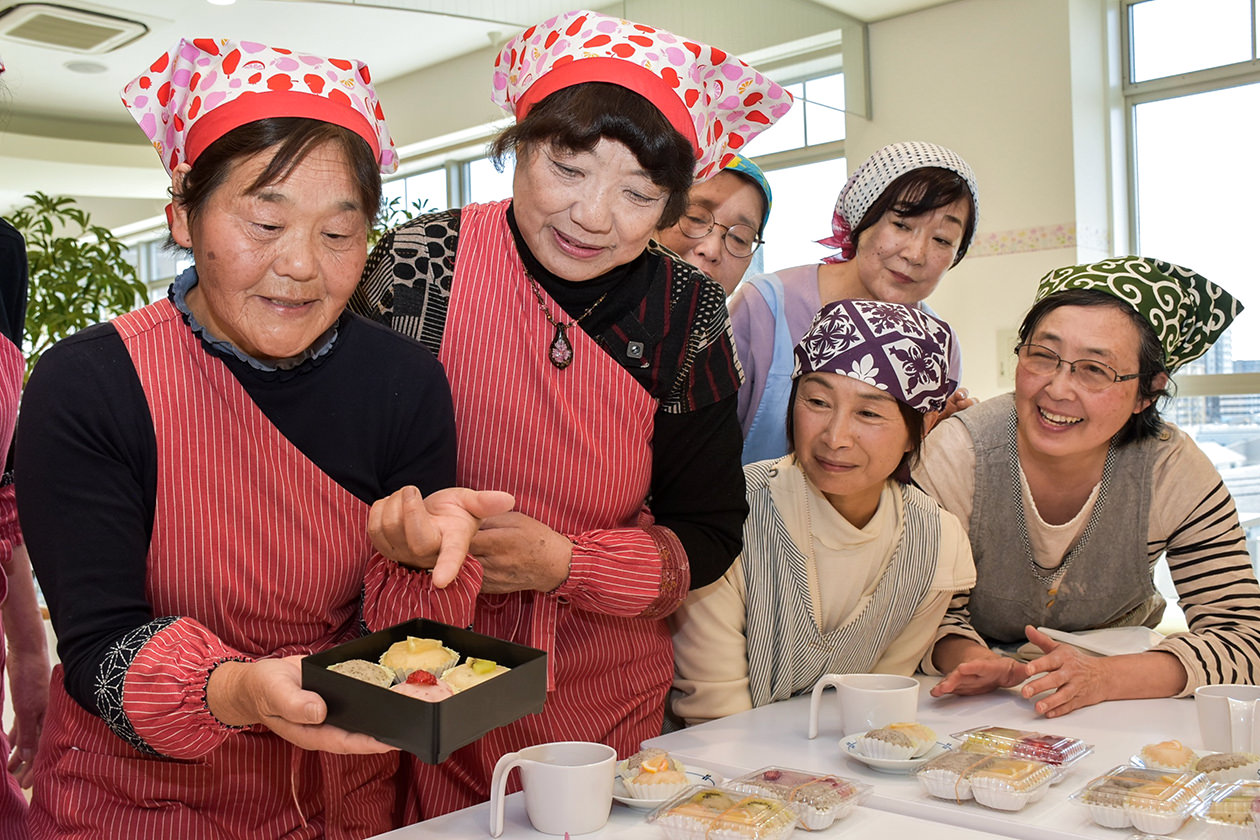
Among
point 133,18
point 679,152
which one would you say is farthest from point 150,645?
point 133,18

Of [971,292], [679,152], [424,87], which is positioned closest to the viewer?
[679,152]

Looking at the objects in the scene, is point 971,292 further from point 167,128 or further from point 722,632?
point 167,128

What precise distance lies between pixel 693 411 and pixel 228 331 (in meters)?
0.66

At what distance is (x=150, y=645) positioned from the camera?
114cm

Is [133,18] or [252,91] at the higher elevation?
[133,18]

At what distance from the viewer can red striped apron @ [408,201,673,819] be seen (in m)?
1.55

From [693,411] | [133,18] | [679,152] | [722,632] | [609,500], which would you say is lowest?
[722,632]

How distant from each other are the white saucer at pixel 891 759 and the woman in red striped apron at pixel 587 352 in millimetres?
313

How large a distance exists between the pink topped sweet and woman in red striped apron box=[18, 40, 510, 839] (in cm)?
18

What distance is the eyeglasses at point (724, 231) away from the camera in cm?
248

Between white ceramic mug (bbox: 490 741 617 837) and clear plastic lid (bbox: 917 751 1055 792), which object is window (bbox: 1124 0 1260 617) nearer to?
clear plastic lid (bbox: 917 751 1055 792)

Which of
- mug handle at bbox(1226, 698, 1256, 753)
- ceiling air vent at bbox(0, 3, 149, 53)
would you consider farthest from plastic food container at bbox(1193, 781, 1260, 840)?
ceiling air vent at bbox(0, 3, 149, 53)

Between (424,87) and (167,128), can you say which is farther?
(424,87)

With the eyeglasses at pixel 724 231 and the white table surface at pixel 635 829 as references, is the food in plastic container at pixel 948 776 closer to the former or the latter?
the white table surface at pixel 635 829
